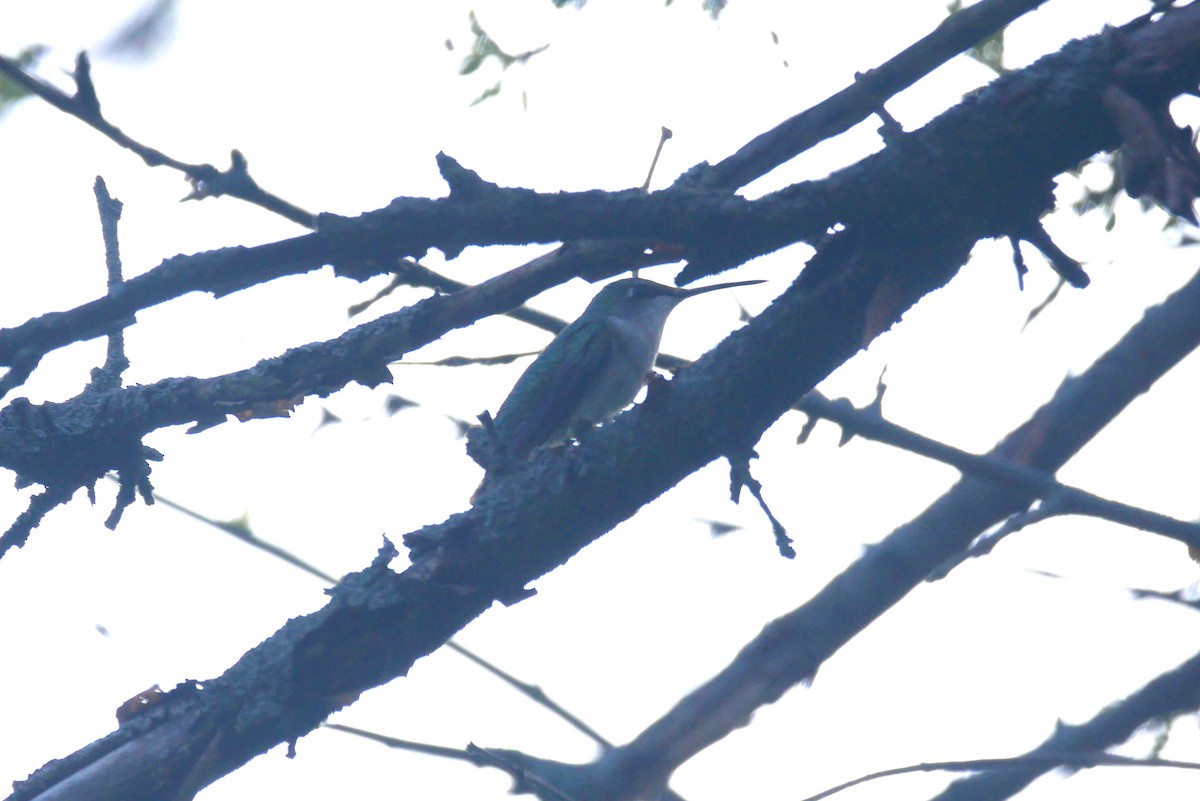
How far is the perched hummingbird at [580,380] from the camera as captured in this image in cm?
737

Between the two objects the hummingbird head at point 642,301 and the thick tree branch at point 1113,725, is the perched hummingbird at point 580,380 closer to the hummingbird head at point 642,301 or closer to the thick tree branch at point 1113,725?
the hummingbird head at point 642,301

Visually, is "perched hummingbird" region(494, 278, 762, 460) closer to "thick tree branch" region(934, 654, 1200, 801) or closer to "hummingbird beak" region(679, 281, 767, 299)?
"hummingbird beak" region(679, 281, 767, 299)

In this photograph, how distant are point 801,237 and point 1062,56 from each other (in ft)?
2.38

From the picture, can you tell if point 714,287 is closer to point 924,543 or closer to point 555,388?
point 555,388

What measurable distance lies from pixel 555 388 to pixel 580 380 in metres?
0.17

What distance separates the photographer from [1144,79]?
297 centimetres

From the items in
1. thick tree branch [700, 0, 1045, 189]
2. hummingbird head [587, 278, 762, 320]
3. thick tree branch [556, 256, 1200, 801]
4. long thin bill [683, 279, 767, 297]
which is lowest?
thick tree branch [556, 256, 1200, 801]

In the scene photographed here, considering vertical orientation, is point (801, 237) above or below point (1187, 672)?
above

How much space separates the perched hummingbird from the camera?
7371mm

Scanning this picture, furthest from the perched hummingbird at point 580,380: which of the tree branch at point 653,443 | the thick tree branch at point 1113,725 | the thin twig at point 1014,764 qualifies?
the thin twig at point 1014,764

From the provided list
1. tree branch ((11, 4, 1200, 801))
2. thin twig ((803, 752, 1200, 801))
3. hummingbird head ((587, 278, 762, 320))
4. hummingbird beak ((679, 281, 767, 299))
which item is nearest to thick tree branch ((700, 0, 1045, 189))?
tree branch ((11, 4, 1200, 801))

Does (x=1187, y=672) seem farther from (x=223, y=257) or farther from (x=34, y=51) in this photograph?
(x=34, y=51)

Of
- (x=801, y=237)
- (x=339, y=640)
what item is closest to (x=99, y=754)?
(x=339, y=640)

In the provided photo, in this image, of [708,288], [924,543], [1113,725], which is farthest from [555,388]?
[1113,725]
